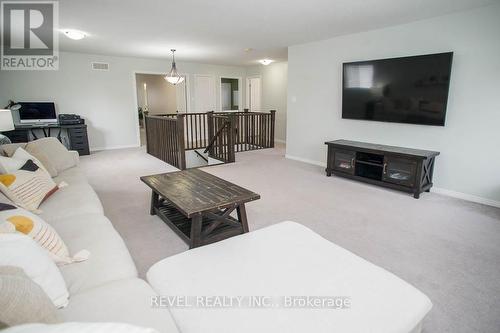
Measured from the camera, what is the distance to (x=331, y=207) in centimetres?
349

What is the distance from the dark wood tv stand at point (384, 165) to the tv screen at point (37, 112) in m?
6.15

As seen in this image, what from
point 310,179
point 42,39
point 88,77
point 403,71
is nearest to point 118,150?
point 88,77

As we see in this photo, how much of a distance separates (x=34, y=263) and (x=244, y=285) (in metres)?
0.88

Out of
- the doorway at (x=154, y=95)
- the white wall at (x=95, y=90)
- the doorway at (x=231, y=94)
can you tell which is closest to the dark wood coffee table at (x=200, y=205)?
the white wall at (x=95, y=90)

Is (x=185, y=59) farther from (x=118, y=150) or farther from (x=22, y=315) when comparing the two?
(x=22, y=315)

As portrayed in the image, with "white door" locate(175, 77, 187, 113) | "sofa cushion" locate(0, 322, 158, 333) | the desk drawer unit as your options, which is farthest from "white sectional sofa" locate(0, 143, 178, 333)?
"white door" locate(175, 77, 187, 113)

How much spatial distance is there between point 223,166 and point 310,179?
1.75m

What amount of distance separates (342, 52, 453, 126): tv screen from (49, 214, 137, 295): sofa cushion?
4.03 m

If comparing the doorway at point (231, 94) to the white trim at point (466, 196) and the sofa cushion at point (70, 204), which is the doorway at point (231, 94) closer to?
the white trim at point (466, 196)

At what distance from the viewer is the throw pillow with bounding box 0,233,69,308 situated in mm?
1060

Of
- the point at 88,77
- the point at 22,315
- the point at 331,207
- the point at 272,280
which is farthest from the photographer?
the point at 88,77

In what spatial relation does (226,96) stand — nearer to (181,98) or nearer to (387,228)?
(181,98)

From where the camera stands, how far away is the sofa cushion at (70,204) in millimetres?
2185

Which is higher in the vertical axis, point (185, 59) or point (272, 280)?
point (185, 59)
